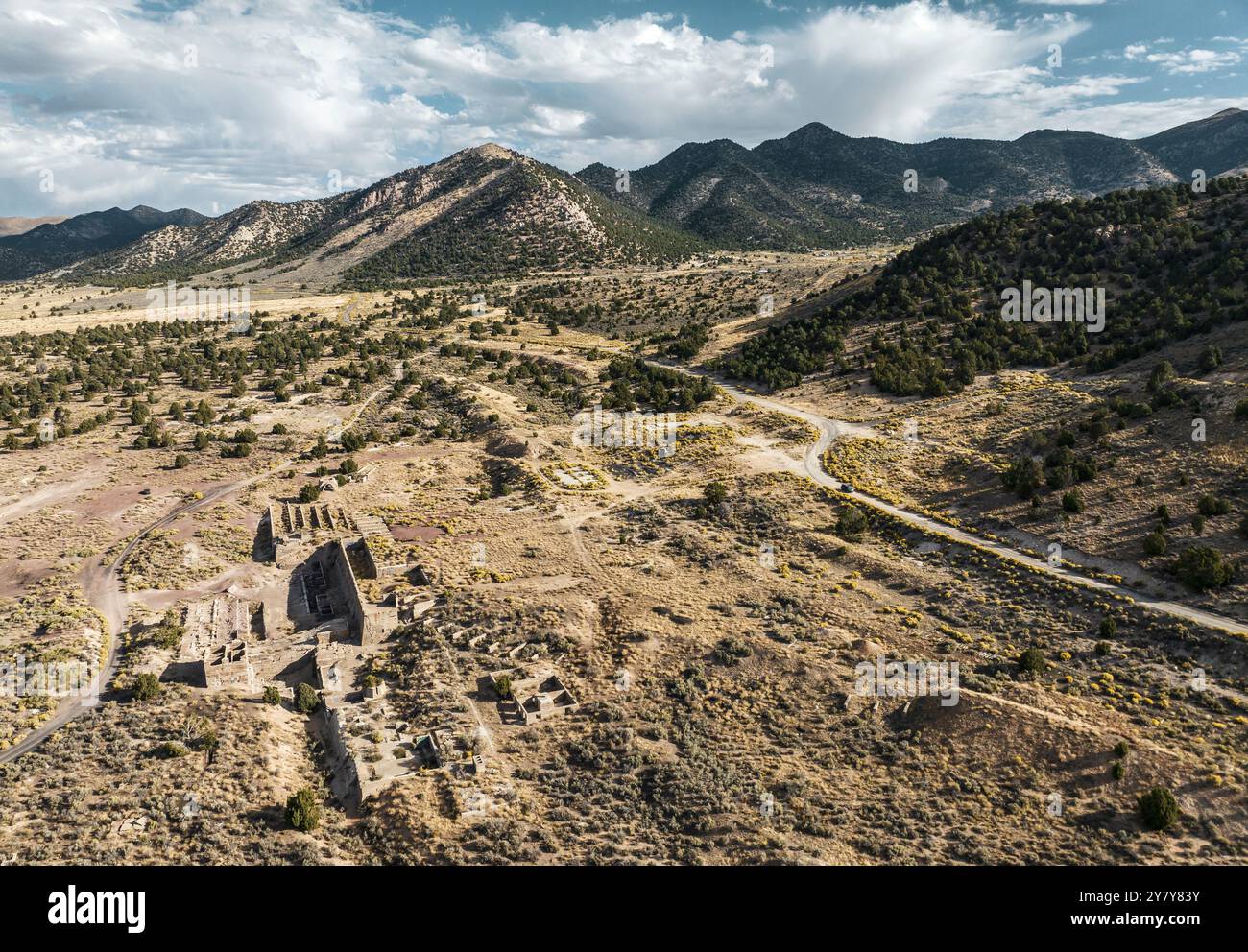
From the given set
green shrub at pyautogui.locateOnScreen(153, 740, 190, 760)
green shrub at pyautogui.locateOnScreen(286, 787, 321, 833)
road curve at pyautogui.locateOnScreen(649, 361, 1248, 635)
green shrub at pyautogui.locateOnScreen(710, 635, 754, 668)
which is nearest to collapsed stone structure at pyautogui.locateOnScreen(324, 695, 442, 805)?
green shrub at pyautogui.locateOnScreen(286, 787, 321, 833)

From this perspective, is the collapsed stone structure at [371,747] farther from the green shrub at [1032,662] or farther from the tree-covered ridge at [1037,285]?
the tree-covered ridge at [1037,285]

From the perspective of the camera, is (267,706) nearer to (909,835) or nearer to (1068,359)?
(909,835)

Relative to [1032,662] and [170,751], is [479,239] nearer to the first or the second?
[170,751]

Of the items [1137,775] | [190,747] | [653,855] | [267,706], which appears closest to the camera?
[653,855]

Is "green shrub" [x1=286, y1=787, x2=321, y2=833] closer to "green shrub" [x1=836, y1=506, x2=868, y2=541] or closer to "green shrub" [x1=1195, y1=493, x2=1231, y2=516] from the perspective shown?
"green shrub" [x1=836, y1=506, x2=868, y2=541]

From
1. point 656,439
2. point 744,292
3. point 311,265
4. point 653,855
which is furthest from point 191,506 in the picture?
point 311,265

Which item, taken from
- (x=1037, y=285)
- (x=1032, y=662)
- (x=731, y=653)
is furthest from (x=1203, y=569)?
(x=1037, y=285)
